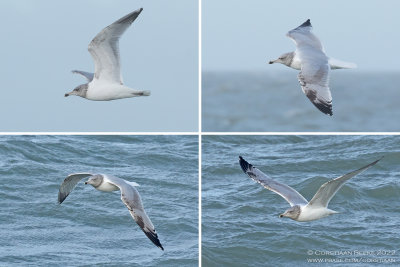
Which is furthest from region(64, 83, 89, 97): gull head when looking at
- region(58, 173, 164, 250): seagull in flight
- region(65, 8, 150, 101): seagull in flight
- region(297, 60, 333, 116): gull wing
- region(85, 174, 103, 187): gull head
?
region(297, 60, 333, 116): gull wing

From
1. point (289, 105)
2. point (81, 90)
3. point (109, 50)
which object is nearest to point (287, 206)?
point (81, 90)

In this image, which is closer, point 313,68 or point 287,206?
point 313,68

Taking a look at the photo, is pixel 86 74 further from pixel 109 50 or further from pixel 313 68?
pixel 313 68

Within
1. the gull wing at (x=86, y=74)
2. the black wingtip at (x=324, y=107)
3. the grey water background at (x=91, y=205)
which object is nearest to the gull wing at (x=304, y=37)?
the black wingtip at (x=324, y=107)

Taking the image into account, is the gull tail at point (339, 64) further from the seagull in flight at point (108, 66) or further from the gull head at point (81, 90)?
the gull head at point (81, 90)

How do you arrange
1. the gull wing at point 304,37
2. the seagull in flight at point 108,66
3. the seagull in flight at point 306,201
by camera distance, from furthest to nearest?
the gull wing at point 304,37 → the seagull in flight at point 108,66 → the seagull in flight at point 306,201

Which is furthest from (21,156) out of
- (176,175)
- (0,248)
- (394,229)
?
(394,229)
